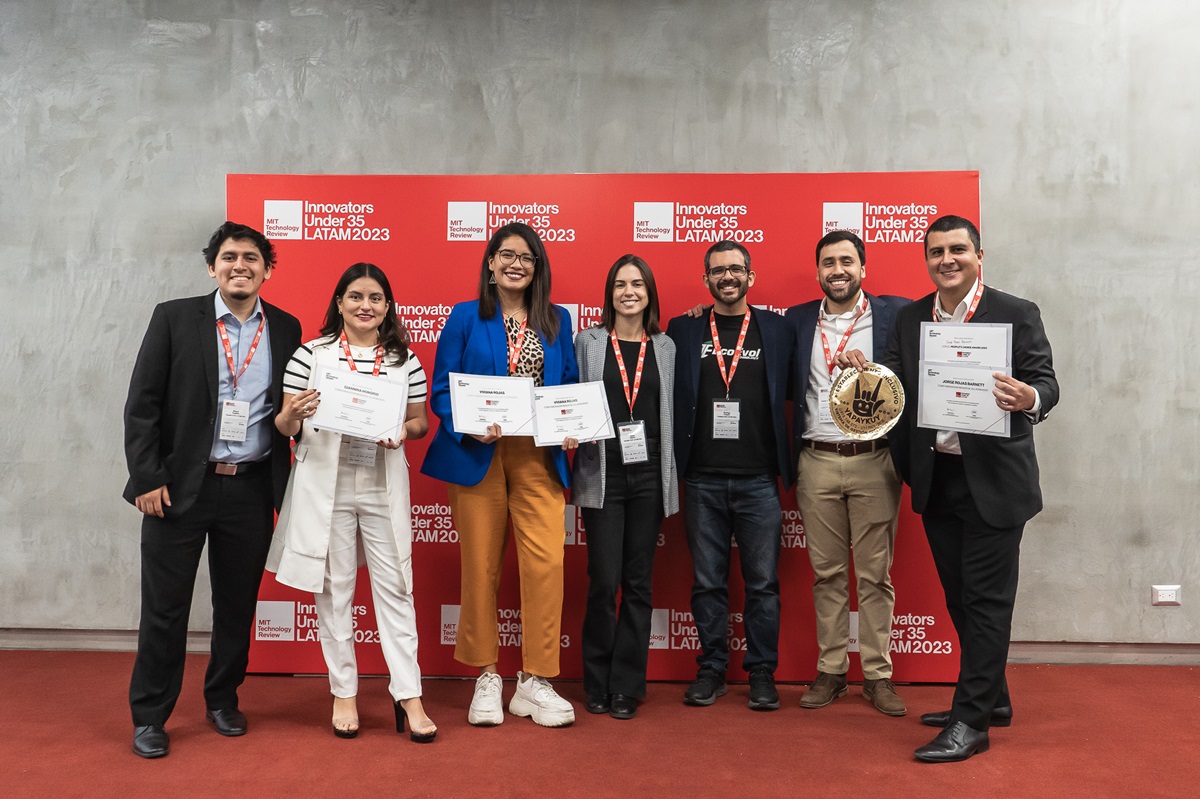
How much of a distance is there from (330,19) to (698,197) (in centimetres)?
230

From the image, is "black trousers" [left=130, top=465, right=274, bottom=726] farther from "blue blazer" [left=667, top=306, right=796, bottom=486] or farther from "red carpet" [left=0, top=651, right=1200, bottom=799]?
"blue blazer" [left=667, top=306, right=796, bottom=486]

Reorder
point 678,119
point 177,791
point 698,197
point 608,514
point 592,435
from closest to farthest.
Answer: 1. point 177,791
2. point 592,435
3. point 608,514
4. point 698,197
5. point 678,119

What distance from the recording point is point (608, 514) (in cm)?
337

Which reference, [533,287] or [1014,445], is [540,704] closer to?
[533,287]

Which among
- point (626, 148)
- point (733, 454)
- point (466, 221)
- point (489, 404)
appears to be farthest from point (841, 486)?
point (466, 221)

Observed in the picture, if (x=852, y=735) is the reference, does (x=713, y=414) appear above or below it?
above

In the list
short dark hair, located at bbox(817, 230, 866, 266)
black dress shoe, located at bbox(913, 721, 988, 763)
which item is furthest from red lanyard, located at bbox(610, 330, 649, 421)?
black dress shoe, located at bbox(913, 721, 988, 763)

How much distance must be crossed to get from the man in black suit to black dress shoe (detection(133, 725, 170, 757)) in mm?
2843

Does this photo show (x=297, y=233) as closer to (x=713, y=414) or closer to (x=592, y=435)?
(x=592, y=435)

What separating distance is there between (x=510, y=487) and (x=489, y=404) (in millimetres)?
423

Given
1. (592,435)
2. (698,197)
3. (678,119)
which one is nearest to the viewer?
(592,435)

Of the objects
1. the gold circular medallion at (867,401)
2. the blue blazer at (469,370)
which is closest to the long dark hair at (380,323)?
the blue blazer at (469,370)

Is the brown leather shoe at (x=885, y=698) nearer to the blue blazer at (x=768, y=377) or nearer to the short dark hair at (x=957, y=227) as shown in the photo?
the blue blazer at (x=768, y=377)

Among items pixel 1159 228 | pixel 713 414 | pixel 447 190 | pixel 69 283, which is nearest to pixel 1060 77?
pixel 1159 228
